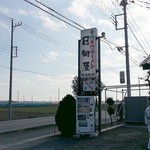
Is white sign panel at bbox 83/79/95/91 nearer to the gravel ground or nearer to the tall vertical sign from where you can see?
the tall vertical sign

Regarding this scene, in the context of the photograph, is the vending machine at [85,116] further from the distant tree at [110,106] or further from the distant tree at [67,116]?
the distant tree at [110,106]

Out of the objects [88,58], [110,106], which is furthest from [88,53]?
[110,106]

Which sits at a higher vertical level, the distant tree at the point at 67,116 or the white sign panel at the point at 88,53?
the white sign panel at the point at 88,53

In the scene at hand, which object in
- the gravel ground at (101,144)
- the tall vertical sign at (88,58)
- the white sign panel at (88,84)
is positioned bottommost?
the gravel ground at (101,144)

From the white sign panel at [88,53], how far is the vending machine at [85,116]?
55.7 inches

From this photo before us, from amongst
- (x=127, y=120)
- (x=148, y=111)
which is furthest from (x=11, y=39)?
(x=148, y=111)

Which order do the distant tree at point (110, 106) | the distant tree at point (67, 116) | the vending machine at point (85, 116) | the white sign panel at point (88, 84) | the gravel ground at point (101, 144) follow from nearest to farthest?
the gravel ground at point (101, 144) → the vending machine at point (85, 116) → the distant tree at point (67, 116) → the white sign panel at point (88, 84) → the distant tree at point (110, 106)

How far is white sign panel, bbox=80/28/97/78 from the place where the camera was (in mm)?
18031

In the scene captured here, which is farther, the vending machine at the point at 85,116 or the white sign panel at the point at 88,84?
the white sign panel at the point at 88,84

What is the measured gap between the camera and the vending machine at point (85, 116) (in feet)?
56.5

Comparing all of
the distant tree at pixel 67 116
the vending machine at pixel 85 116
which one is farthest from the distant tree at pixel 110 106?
the vending machine at pixel 85 116

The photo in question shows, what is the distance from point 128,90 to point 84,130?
947cm

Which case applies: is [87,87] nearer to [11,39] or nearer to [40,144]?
[40,144]

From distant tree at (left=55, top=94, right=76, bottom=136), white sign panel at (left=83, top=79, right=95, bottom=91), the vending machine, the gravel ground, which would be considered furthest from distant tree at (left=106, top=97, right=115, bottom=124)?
the gravel ground
